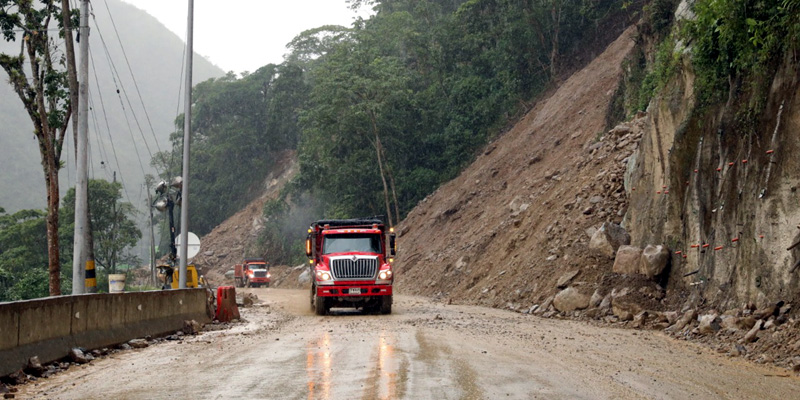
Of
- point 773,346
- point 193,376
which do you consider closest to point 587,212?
point 773,346

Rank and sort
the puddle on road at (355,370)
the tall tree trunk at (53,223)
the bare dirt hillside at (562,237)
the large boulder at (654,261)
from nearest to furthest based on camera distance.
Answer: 1. the puddle on road at (355,370)
2. the bare dirt hillside at (562,237)
3. the large boulder at (654,261)
4. the tall tree trunk at (53,223)

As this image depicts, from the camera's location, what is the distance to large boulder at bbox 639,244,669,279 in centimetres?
1973

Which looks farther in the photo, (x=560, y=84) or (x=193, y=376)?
(x=560, y=84)

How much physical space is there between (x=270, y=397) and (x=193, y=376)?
2.16 metres

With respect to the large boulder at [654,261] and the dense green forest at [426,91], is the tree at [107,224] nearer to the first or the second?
the dense green forest at [426,91]

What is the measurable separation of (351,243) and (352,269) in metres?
0.98

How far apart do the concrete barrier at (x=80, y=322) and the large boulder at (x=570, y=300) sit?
32.9 ft

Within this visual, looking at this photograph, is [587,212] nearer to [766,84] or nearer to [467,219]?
[766,84]

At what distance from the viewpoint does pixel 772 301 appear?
45.0 feet

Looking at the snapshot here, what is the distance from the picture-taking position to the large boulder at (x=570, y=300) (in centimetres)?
2125

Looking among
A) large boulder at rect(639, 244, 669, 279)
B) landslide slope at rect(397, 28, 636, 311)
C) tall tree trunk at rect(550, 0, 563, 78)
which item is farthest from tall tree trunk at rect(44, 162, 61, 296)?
tall tree trunk at rect(550, 0, 563, 78)

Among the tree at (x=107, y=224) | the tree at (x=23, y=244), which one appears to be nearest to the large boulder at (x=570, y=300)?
the tree at (x=23, y=244)

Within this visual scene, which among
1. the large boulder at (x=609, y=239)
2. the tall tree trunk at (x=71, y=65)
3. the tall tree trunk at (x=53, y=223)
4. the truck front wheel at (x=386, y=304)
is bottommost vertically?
the truck front wheel at (x=386, y=304)

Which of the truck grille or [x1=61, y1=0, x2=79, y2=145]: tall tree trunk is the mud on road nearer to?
the truck grille
